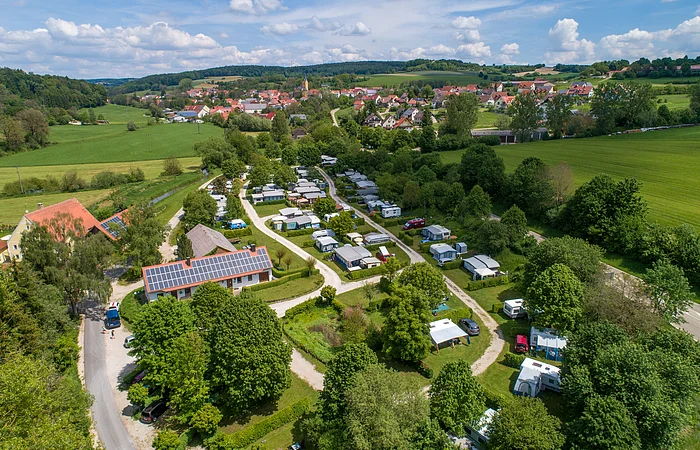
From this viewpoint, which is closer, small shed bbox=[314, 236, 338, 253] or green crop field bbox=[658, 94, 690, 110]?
small shed bbox=[314, 236, 338, 253]

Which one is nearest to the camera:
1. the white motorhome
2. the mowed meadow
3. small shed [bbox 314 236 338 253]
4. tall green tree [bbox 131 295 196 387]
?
tall green tree [bbox 131 295 196 387]

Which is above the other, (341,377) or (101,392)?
(341,377)

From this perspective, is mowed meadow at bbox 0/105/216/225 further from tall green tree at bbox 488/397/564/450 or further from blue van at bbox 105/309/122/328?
tall green tree at bbox 488/397/564/450

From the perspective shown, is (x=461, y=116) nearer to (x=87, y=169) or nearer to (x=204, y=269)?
(x=204, y=269)

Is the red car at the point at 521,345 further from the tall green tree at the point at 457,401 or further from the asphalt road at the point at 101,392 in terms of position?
the asphalt road at the point at 101,392

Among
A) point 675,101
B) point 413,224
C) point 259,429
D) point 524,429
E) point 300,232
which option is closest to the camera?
point 524,429

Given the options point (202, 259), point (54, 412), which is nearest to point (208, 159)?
point (202, 259)

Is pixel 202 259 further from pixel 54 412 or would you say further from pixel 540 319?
pixel 540 319

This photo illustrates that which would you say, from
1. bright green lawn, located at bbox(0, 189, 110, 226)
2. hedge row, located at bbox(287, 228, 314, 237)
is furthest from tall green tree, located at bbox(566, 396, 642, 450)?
bright green lawn, located at bbox(0, 189, 110, 226)

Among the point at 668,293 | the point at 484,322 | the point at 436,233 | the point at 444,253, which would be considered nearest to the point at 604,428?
the point at 484,322
